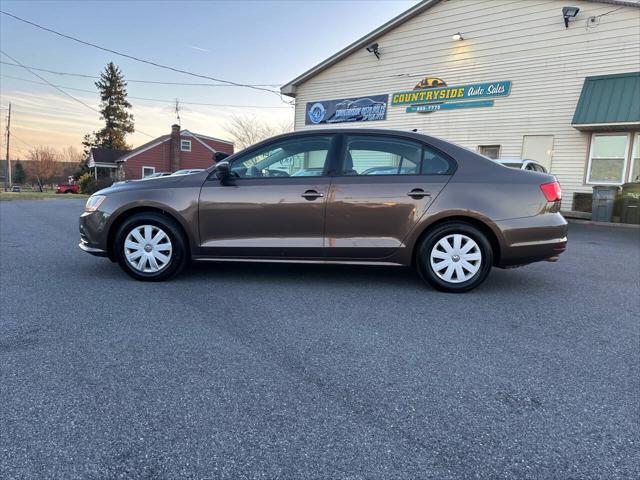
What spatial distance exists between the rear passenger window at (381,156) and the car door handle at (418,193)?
193 mm

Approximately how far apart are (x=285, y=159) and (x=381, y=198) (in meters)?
1.08

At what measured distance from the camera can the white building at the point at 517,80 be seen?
1210 centimetres

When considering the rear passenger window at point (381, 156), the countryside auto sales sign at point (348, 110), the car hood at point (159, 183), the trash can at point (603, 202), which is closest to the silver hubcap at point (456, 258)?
the rear passenger window at point (381, 156)

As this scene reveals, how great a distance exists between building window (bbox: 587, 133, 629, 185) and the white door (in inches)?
44.3

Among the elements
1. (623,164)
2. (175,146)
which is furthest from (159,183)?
(175,146)

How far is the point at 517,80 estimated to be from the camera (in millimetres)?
13695

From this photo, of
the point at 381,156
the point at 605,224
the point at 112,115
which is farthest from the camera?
the point at 112,115

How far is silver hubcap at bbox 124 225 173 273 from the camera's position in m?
4.38

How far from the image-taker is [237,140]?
136 feet

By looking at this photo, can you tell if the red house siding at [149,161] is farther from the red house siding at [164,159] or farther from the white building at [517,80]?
the white building at [517,80]

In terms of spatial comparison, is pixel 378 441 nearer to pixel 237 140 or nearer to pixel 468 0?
pixel 468 0

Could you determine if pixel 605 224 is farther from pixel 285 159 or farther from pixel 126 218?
pixel 126 218

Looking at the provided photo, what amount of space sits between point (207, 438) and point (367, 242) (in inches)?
107

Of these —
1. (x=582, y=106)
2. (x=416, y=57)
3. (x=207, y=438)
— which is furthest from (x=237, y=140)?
(x=207, y=438)
